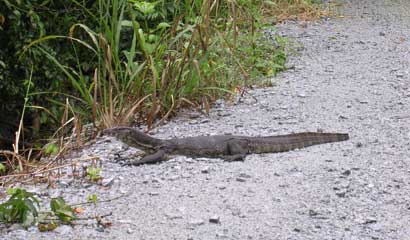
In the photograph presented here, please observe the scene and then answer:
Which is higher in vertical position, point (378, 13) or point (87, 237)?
point (87, 237)

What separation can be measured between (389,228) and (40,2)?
4.69 meters

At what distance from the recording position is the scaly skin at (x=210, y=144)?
586cm

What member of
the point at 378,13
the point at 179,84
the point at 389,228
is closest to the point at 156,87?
the point at 179,84

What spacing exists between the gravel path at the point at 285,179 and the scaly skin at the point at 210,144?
0.08 metres

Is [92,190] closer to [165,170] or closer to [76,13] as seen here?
[165,170]

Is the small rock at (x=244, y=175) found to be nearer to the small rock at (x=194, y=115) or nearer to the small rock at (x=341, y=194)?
the small rock at (x=341, y=194)

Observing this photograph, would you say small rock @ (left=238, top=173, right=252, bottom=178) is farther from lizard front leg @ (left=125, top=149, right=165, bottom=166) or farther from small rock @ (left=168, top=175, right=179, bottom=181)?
lizard front leg @ (left=125, top=149, right=165, bottom=166)

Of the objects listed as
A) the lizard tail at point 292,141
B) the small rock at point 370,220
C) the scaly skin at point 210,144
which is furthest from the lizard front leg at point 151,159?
the small rock at point 370,220

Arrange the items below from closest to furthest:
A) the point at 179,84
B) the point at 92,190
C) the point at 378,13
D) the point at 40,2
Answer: the point at 92,190 < the point at 179,84 < the point at 40,2 < the point at 378,13

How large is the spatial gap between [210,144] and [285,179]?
31.7 inches

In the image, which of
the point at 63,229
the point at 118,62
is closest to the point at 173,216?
the point at 63,229

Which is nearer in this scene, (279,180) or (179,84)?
(279,180)

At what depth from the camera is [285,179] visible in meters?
5.28

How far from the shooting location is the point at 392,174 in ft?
17.6
